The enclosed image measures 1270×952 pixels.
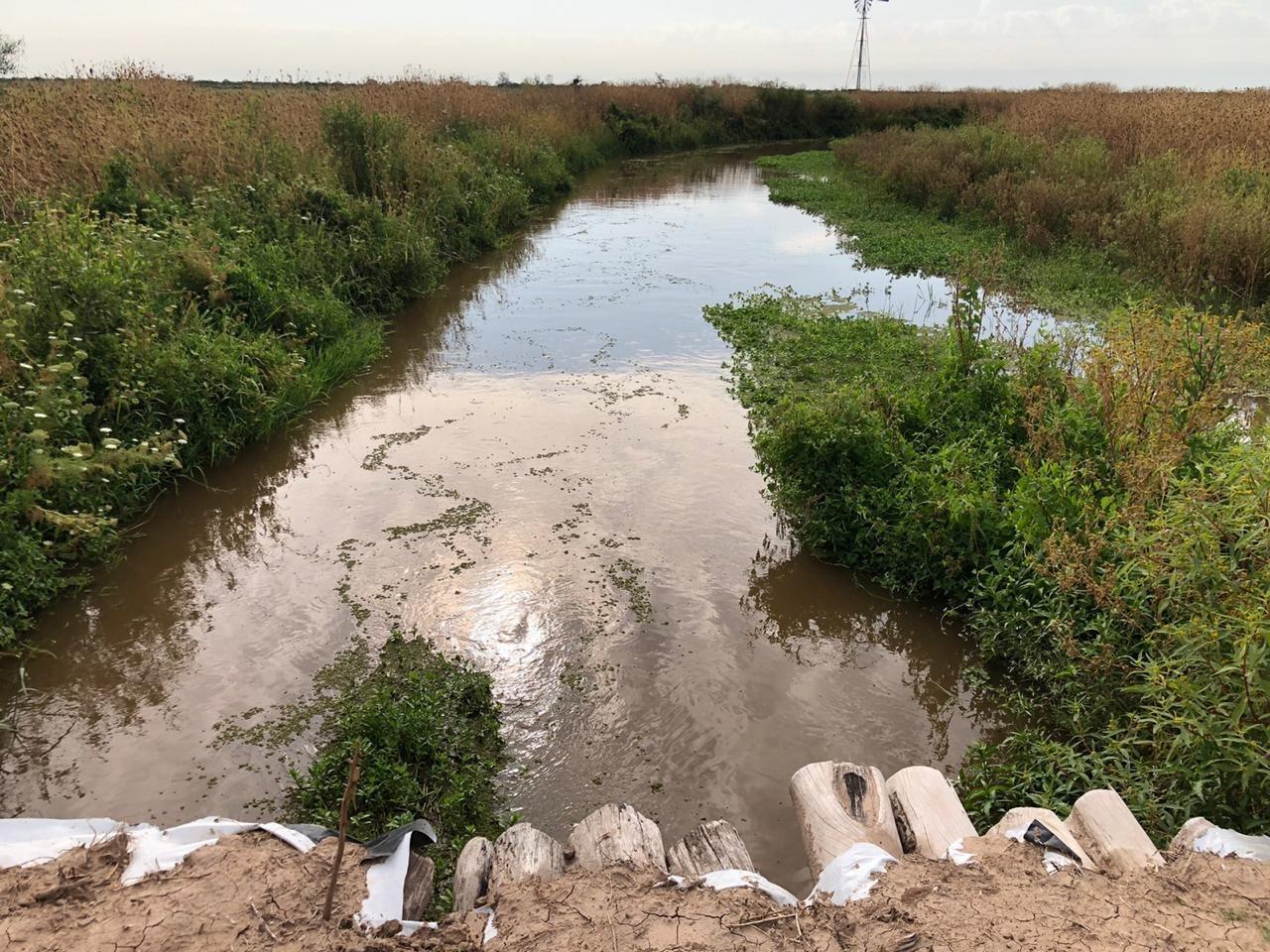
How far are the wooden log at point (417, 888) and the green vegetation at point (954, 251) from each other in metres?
6.86

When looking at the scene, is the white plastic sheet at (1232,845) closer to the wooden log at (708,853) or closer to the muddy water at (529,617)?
the muddy water at (529,617)

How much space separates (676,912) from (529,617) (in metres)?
2.22

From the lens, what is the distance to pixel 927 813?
265cm

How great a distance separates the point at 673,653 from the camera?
4055 millimetres

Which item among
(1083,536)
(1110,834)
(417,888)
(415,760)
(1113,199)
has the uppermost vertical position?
(1113,199)

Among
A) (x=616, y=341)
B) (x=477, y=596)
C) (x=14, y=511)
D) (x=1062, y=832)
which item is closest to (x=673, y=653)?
(x=477, y=596)

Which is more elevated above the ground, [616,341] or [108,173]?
[108,173]

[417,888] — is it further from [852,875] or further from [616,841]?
[852,875]

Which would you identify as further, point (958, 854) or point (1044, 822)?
point (1044, 822)

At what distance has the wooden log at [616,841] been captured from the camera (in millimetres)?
2408

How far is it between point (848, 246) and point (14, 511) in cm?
1157

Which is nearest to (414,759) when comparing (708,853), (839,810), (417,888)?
(417,888)

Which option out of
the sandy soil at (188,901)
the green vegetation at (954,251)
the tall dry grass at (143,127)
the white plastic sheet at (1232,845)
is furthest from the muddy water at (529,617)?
the green vegetation at (954,251)

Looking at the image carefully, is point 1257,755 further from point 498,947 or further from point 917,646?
point 498,947
